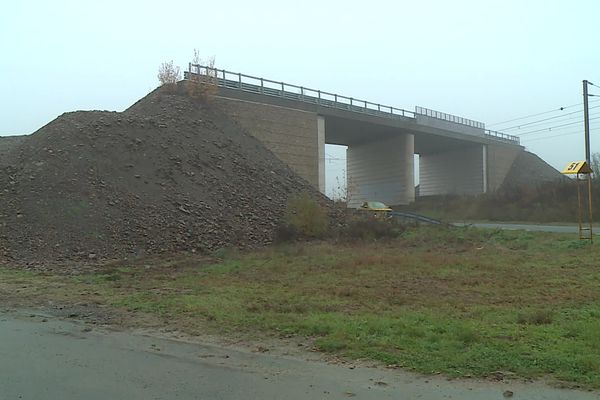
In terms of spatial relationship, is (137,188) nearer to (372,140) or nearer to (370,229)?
(370,229)

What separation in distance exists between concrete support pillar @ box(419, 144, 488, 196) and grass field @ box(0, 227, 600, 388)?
156 feet

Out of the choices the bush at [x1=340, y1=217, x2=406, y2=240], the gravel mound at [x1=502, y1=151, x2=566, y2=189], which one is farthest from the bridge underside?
the bush at [x1=340, y1=217, x2=406, y2=240]

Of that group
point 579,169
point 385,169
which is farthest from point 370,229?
point 385,169

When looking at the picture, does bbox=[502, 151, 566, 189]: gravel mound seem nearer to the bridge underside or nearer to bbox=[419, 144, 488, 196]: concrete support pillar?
the bridge underside

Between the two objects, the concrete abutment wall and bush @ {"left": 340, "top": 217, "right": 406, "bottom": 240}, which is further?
the concrete abutment wall

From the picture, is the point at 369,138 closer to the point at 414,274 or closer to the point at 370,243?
the point at 370,243

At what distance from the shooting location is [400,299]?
1094 centimetres

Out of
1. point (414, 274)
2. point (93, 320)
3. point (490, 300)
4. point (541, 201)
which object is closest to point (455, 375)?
point (490, 300)

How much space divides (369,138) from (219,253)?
39.8m

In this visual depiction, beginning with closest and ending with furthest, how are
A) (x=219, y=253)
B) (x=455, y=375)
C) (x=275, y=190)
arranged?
(x=455, y=375), (x=219, y=253), (x=275, y=190)

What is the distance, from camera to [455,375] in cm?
602

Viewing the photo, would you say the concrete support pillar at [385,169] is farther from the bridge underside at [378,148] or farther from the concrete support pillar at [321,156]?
the concrete support pillar at [321,156]

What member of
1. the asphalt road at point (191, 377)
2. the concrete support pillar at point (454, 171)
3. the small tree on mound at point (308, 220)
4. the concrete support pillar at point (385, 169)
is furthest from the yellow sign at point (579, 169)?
the concrete support pillar at point (454, 171)

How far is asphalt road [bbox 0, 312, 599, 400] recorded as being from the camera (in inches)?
219
